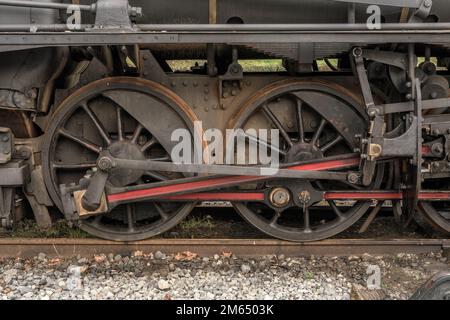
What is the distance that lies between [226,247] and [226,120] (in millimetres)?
1145

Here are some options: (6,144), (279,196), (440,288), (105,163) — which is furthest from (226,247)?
(6,144)

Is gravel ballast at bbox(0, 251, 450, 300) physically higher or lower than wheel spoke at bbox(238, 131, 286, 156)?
lower

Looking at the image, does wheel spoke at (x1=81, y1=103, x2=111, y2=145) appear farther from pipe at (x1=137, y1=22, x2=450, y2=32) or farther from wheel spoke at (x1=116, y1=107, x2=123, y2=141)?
pipe at (x1=137, y1=22, x2=450, y2=32)

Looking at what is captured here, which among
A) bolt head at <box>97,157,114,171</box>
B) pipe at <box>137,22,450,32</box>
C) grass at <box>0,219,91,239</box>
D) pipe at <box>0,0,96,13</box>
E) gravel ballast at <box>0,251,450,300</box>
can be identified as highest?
pipe at <box>0,0,96,13</box>

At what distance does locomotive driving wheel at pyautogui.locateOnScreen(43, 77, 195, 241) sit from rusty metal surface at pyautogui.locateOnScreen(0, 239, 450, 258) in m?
0.12

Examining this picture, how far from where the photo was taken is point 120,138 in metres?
4.20

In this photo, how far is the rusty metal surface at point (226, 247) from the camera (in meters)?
4.29

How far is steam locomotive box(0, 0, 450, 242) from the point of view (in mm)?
3816

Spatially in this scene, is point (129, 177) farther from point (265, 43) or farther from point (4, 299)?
point (265, 43)

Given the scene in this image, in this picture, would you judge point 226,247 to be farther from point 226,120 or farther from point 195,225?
point 226,120

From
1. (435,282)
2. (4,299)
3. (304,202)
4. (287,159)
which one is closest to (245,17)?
(287,159)

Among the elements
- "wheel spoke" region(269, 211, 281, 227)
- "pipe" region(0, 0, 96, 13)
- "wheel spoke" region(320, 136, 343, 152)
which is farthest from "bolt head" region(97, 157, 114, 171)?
"wheel spoke" region(320, 136, 343, 152)

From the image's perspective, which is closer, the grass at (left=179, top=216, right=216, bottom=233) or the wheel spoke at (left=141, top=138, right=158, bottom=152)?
the wheel spoke at (left=141, top=138, right=158, bottom=152)

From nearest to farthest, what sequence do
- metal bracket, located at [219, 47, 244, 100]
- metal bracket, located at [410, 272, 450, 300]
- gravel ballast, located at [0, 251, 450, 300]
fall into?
metal bracket, located at [410, 272, 450, 300] → gravel ballast, located at [0, 251, 450, 300] → metal bracket, located at [219, 47, 244, 100]
